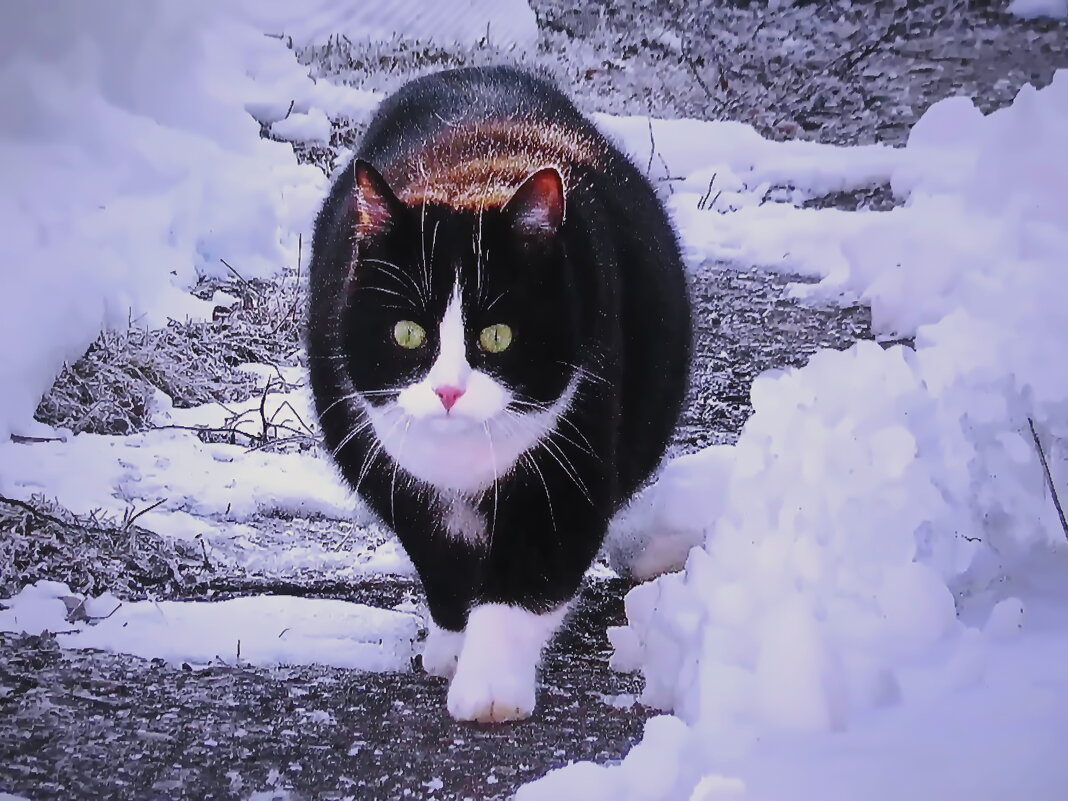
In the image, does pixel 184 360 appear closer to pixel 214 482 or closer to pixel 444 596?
pixel 214 482

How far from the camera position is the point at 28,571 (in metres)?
1.29

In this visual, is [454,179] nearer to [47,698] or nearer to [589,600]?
[589,600]

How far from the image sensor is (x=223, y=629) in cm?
127

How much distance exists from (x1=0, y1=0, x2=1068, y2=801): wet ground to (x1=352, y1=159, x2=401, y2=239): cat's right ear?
1.32ft

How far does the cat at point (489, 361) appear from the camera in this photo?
115cm

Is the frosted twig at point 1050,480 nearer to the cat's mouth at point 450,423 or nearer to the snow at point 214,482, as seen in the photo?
the cat's mouth at point 450,423

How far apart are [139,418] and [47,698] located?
352 millimetres

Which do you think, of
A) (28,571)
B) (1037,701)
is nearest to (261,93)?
(28,571)

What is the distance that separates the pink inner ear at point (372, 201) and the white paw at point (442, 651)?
465mm

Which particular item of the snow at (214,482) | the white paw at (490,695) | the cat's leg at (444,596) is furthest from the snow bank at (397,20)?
the white paw at (490,695)

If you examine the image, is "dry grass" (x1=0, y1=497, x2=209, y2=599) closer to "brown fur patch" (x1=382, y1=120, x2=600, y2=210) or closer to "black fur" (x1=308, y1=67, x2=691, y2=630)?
"black fur" (x1=308, y1=67, x2=691, y2=630)

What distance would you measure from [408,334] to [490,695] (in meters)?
0.39

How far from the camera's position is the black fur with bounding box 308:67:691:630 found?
3.81 ft

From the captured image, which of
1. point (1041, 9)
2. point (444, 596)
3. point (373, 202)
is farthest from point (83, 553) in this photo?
point (1041, 9)
